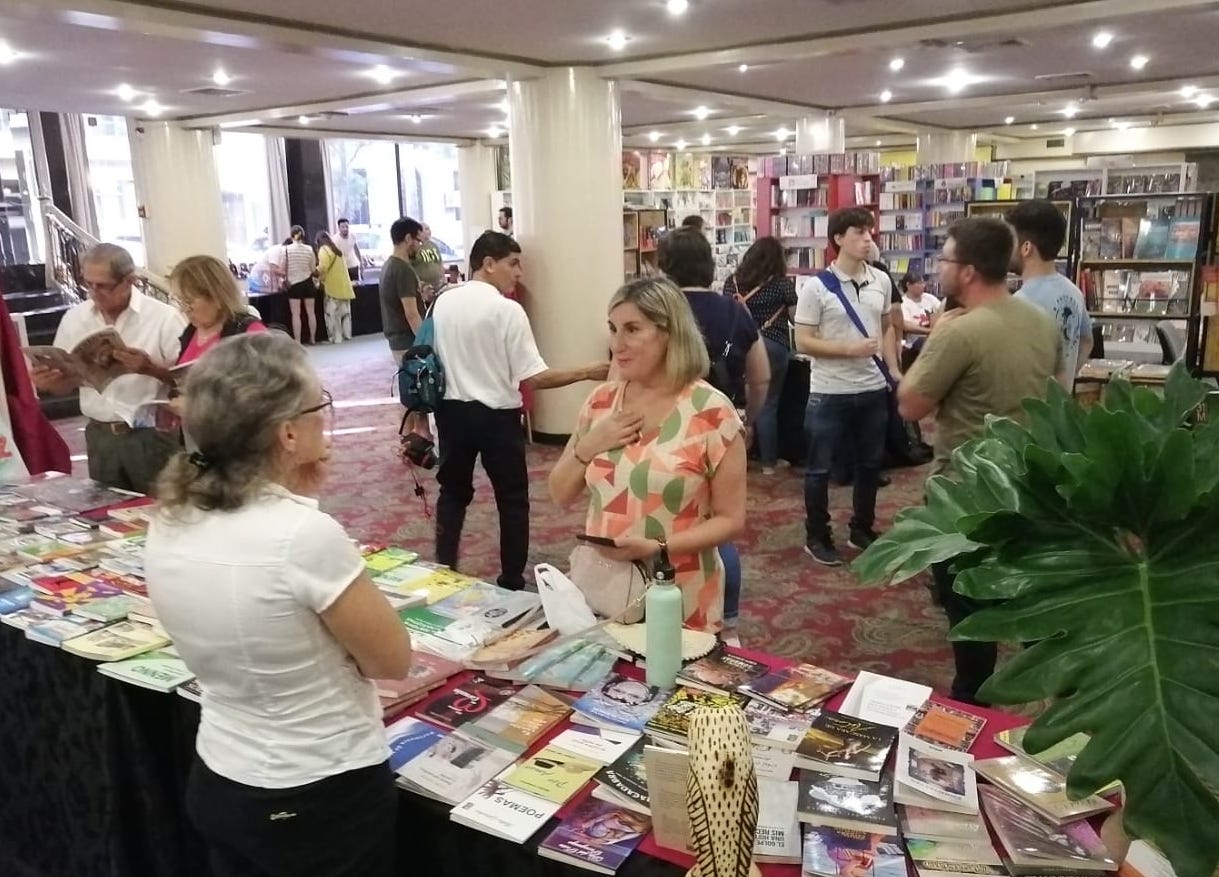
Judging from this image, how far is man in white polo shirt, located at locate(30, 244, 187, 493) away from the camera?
3.28 m

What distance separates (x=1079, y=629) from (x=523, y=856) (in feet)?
3.01

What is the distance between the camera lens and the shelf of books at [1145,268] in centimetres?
593

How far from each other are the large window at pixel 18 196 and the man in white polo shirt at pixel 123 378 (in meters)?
10.1

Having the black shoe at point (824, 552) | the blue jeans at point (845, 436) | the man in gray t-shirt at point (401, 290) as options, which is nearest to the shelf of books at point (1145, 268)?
the blue jeans at point (845, 436)

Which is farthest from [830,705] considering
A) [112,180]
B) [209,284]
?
[112,180]

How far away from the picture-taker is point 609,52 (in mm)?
6445

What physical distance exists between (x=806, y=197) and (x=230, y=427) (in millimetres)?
8421

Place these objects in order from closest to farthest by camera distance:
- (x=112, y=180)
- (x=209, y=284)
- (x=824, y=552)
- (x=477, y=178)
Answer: (x=209, y=284)
(x=824, y=552)
(x=112, y=180)
(x=477, y=178)

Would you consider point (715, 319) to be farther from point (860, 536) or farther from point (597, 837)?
point (597, 837)

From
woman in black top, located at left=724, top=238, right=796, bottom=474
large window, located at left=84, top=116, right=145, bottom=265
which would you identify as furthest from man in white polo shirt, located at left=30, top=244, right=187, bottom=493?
large window, located at left=84, top=116, right=145, bottom=265

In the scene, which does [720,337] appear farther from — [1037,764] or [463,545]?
[1037,764]

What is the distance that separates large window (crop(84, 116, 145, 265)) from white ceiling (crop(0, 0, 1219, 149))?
12.0 ft

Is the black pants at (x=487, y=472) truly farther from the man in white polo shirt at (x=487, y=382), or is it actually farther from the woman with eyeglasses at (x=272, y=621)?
the woman with eyeglasses at (x=272, y=621)

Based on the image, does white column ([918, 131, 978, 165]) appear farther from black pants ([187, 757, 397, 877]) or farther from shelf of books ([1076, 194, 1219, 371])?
black pants ([187, 757, 397, 877])
